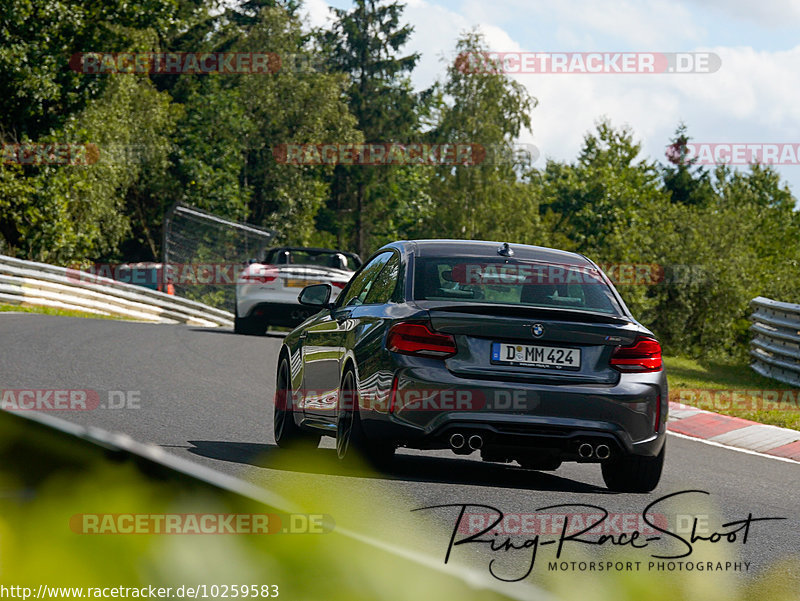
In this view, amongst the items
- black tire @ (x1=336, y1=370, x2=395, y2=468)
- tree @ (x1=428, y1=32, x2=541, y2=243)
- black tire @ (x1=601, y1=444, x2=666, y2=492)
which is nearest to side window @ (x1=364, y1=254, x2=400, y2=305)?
black tire @ (x1=336, y1=370, x2=395, y2=468)

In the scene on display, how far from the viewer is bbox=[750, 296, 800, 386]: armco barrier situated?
56.9ft

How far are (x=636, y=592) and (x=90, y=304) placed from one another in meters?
27.7

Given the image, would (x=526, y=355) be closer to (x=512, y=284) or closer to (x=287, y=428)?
(x=512, y=284)

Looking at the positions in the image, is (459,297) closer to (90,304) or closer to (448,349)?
(448,349)

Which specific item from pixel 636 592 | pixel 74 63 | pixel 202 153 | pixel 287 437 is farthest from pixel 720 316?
pixel 636 592

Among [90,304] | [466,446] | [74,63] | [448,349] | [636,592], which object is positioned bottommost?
[90,304]

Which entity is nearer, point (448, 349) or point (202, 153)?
point (448, 349)

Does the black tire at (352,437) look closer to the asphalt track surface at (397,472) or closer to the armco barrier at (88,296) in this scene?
the asphalt track surface at (397,472)

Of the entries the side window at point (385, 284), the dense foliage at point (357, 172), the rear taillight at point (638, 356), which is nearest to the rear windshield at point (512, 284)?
the side window at point (385, 284)

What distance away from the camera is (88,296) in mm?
27875

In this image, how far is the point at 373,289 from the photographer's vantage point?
798 centimetres

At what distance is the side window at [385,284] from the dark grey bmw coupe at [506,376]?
34 millimetres

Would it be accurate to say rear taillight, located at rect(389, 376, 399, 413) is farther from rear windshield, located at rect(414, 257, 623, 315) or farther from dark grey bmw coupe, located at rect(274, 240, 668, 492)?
rear windshield, located at rect(414, 257, 623, 315)

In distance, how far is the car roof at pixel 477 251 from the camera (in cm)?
778
